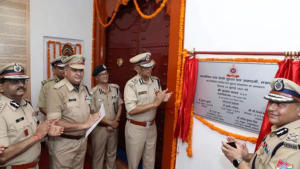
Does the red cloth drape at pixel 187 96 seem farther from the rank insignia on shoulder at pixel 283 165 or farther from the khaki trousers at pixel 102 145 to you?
the rank insignia on shoulder at pixel 283 165

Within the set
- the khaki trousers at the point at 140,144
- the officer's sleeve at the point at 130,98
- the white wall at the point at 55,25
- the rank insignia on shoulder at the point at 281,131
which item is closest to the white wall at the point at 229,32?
the khaki trousers at the point at 140,144

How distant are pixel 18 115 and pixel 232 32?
1958 millimetres

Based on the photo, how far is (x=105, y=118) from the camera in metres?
2.62

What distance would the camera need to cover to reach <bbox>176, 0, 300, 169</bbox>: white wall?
1.56 metres

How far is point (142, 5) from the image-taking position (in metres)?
3.01

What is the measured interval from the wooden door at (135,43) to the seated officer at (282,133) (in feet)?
5.07

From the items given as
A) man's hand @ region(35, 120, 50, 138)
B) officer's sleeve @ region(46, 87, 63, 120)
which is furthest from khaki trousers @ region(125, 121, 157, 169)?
man's hand @ region(35, 120, 50, 138)

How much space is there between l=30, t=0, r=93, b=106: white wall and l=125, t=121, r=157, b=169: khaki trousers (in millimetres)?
1900

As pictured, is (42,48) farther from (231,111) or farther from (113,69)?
(231,111)

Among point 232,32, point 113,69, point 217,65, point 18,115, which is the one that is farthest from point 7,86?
point 113,69

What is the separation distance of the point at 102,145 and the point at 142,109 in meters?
0.90

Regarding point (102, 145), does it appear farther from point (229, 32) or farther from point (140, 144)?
point (229, 32)

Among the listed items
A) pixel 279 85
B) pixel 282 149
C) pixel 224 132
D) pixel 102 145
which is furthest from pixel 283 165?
pixel 102 145

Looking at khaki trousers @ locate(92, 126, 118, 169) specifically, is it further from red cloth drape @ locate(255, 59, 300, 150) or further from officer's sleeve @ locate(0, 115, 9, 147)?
red cloth drape @ locate(255, 59, 300, 150)
